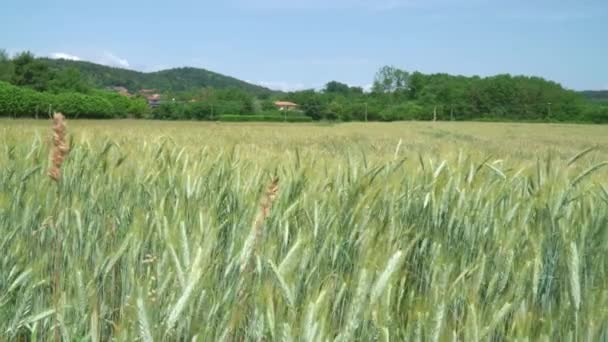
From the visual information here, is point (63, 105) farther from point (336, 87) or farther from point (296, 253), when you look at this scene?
point (336, 87)

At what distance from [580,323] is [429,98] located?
80.6 m

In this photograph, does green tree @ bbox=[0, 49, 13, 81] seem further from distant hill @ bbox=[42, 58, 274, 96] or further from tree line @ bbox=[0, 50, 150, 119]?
distant hill @ bbox=[42, 58, 274, 96]

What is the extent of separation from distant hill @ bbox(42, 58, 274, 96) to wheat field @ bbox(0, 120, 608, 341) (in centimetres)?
11031

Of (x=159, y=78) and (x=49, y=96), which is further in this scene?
(x=159, y=78)

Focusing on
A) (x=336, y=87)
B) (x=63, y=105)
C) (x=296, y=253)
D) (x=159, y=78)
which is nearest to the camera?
(x=296, y=253)

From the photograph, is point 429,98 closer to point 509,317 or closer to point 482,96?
point 482,96

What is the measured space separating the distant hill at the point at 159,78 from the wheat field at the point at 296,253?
110 metres

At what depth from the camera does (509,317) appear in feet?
3.32

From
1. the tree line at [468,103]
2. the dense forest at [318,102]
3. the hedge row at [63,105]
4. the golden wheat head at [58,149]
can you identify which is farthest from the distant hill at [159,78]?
the golden wheat head at [58,149]

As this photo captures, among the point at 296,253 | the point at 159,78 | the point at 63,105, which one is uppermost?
the point at 159,78

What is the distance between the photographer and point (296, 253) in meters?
1.00

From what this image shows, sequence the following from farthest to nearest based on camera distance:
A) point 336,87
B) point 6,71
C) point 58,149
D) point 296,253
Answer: point 336,87 → point 6,71 → point 296,253 → point 58,149

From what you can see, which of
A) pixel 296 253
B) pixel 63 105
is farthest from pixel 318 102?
pixel 296 253

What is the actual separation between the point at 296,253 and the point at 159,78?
142103 mm
